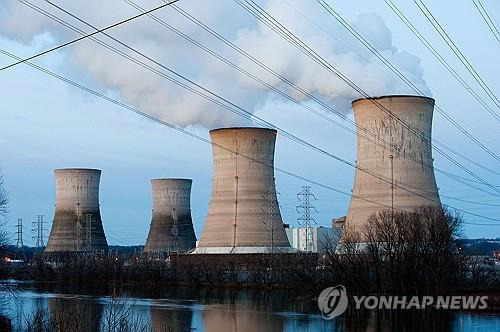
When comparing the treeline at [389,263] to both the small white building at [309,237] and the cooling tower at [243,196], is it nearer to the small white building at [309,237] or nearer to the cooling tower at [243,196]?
the cooling tower at [243,196]

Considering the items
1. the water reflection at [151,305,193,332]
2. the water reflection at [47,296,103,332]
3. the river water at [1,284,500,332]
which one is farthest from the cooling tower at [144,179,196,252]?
the water reflection at [151,305,193,332]

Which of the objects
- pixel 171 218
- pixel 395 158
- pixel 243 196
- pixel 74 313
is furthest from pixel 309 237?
pixel 74 313

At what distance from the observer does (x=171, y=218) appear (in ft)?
116

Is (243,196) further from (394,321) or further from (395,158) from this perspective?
(394,321)

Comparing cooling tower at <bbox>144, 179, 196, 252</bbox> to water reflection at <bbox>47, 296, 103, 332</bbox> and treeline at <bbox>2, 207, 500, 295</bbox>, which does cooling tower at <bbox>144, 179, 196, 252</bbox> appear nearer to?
treeline at <bbox>2, 207, 500, 295</bbox>

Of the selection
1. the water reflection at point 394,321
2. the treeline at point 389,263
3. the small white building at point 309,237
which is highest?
the small white building at point 309,237

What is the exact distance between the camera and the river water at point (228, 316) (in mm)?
13570

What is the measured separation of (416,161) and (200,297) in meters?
7.35

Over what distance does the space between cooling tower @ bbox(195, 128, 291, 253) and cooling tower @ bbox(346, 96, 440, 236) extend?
14.6 feet

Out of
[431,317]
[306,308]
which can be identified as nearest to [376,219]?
[306,308]

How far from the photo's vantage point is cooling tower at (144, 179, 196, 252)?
1375 inches

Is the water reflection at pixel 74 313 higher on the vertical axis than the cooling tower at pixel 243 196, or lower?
lower

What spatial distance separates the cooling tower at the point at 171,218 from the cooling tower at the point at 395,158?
14596 millimetres

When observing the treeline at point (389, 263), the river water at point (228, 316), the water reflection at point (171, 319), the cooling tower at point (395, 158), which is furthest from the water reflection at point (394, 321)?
the cooling tower at point (395, 158)
